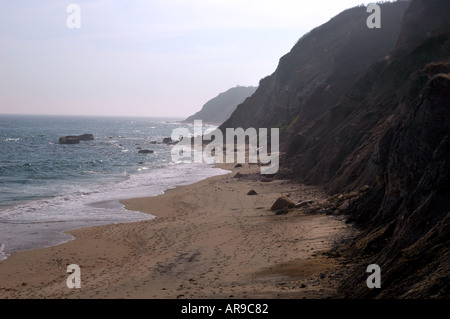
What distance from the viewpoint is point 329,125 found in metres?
29.7

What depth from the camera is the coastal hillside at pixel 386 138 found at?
→ 7238 millimetres

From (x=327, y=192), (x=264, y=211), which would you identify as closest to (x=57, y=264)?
(x=264, y=211)

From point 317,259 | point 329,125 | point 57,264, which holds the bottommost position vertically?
point 57,264

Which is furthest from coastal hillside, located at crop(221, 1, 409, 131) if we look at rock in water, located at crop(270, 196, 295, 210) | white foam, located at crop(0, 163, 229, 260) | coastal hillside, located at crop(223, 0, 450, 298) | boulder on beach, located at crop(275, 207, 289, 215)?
boulder on beach, located at crop(275, 207, 289, 215)

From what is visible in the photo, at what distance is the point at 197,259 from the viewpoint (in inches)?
497

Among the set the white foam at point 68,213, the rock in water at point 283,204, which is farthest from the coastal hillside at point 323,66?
the rock in water at point 283,204

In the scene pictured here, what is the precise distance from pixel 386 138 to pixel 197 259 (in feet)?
28.7

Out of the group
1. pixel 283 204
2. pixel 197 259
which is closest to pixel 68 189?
pixel 283 204

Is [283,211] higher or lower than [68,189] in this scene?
higher

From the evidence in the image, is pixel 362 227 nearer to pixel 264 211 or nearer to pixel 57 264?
pixel 264 211

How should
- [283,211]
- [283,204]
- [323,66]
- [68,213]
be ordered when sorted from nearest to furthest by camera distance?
1. [283,211]
2. [283,204]
3. [68,213]
4. [323,66]

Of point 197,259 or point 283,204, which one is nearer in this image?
point 197,259

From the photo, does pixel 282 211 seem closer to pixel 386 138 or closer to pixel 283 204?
pixel 283 204

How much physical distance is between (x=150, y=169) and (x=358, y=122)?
26.0 m
